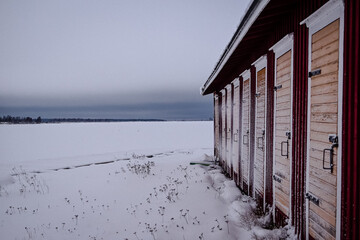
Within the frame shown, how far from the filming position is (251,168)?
6172mm

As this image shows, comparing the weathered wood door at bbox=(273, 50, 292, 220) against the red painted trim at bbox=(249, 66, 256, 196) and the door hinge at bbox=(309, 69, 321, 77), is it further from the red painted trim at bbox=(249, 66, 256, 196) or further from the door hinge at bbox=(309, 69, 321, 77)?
the red painted trim at bbox=(249, 66, 256, 196)

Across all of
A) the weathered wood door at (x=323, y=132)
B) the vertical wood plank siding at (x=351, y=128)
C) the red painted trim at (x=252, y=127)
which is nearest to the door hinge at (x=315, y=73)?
the weathered wood door at (x=323, y=132)

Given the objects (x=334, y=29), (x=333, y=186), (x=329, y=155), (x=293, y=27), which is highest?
(x=293, y=27)

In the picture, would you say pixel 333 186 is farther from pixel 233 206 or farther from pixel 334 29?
pixel 233 206

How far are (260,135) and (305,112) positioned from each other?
2.10 m

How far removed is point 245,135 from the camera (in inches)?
260

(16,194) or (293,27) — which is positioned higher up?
(293,27)

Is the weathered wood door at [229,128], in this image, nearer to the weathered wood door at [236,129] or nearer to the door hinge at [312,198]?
the weathered wood door at [236,129]

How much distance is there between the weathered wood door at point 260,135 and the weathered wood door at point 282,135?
0.67m

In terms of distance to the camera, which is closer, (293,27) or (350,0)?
(350,0)

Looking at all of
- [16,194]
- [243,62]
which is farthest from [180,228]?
[16,194]

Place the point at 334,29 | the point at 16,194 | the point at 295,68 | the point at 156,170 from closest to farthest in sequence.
Answer: 1. the point at 334,29
2. the point at 295,68
3. the point at 16,194
4. the point at 156,170

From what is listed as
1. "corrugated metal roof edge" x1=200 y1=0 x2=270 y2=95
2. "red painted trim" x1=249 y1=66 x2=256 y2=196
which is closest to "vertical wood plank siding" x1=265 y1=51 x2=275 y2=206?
"corrugated metal roof edge" x1=200 y1=0 x2=270 y2=95

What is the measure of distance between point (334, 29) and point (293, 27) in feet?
3.98
